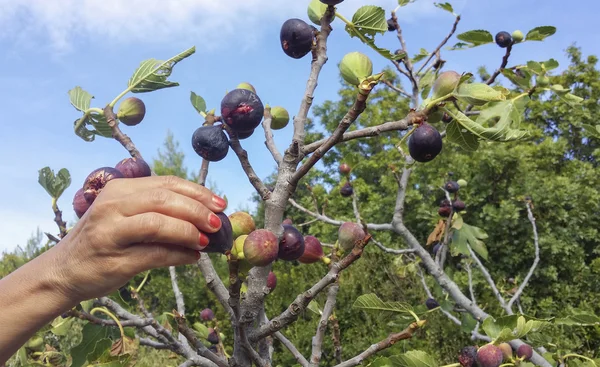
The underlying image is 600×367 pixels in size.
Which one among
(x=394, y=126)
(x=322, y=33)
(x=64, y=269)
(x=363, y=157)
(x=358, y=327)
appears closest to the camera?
(x=64, y=269)

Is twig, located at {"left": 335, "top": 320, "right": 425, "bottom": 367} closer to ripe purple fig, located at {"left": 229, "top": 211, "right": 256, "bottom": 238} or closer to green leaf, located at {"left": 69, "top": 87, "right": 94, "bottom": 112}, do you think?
ripe purple fig, located at {"left": 229, "top": 211, "right": 256, "bottom": 238}

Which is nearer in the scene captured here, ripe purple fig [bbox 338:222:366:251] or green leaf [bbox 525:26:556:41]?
ripe purple fig [bbox 338:222:366:251]

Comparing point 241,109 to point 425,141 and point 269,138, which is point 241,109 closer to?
point 269,138

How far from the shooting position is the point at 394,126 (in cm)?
98

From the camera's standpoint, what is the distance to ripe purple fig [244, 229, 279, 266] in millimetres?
864

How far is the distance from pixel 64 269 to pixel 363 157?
15468 mm

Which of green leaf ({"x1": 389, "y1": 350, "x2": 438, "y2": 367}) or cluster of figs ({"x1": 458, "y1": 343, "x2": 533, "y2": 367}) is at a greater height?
green leaf ({"x1": 389, "y1": 350, "x2": 438, "y2": 367})

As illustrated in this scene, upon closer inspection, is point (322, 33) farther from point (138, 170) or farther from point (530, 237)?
point (530, 237)

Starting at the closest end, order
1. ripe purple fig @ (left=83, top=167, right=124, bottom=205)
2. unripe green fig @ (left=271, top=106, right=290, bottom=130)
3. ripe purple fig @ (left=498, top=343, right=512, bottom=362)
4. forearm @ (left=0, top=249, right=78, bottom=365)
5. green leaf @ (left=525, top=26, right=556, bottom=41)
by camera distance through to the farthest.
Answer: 1. forearm @ (left=0, top=249, right=78, bottom=365)
2. ripe purple fig @ (left=83, top=167, right=124, bottom=205)
3. unripe green fig @ (left=271, top=106, right=290, bottom=130)
4. ripe purple fig @ (left=498, top=343, right=512, bottom=362)
5. green leaf @ (left=525, top=26, right=556, bottom=41)

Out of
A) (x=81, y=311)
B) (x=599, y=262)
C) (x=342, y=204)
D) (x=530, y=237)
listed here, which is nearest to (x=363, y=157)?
(x=342, y=204)

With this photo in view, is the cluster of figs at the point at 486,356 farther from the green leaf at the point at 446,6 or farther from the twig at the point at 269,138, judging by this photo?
the green leaf at the point at 446,6

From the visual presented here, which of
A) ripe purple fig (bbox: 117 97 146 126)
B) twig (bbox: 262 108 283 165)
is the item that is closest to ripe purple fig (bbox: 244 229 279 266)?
twig (bbox: 262 108 283 165)

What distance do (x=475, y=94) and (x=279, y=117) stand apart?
21.7 inches

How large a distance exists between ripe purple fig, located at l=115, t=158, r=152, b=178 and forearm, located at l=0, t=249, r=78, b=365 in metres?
0.21
